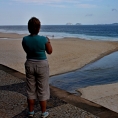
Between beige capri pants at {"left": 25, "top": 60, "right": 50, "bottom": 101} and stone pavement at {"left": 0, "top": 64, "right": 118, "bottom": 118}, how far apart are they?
0.63 m

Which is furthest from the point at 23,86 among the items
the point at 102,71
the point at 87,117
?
the point at 102,71

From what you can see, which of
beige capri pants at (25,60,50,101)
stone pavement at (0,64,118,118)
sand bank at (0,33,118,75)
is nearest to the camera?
beige capri pants at (25,60,50,101)

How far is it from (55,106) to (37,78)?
4.11ft

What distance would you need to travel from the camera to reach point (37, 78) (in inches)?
154

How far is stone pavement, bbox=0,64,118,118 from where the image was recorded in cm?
446

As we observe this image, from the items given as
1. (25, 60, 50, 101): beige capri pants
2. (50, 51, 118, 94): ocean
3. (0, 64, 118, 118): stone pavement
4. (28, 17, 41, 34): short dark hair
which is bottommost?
(50, 51, 118, 94): ocean

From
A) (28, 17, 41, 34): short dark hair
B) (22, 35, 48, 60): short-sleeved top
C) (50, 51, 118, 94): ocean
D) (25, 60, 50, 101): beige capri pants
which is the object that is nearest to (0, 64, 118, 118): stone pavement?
(25, 60, 50, 101): beige capri pants

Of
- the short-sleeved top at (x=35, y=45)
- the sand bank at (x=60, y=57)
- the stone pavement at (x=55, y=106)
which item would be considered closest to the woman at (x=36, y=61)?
the short-sleeved top at (x=35, y=45)

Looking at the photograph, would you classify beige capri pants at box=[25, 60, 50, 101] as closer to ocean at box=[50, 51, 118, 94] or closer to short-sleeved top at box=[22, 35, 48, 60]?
short-sleeved top at box=[22, 35, 48, 60]

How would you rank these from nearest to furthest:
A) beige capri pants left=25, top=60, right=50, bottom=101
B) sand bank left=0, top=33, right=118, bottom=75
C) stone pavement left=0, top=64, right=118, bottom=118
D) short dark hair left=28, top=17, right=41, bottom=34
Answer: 1. short dark hair left=28, top=17, right=41, bottom=34
2. beige capri pants left=25, top=60, right=50, bottom=101
3. stone pavement left=0, top=64, right=118, bottom=118
4. sand bank left=0, top=33, right=118, bottom=75

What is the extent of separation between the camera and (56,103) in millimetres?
5090

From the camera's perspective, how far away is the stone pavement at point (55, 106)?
4.46m

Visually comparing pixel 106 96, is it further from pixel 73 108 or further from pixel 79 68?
pixel 79 68

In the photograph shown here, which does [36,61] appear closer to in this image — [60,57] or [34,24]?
[34,24]
